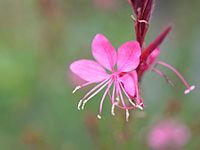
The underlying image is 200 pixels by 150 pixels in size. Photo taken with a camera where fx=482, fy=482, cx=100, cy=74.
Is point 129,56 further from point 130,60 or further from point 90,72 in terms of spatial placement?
point 90,72

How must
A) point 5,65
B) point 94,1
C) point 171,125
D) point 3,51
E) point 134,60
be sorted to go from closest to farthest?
point 134,60 < point 171,125 < point 5,65 < point 3,51 < point 94,1

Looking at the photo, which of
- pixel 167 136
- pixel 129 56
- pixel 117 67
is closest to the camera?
pixel 129 56

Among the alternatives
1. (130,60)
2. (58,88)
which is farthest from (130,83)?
(58,88)

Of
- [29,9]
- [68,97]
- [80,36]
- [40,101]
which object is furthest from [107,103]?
[29,9]

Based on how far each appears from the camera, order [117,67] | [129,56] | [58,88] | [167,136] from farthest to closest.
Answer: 1. [58,88]
2. [167,136]
3. [117,67]
4. [129,56]

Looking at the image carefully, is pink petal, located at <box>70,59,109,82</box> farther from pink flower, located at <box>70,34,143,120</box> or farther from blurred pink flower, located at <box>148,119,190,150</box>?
blurred pink flower, located at <box>148,119,190,150</box>

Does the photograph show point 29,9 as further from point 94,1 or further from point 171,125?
point 171,125

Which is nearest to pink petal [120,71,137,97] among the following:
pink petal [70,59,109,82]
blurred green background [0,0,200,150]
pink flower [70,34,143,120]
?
pink flower [70,34,143,120]
